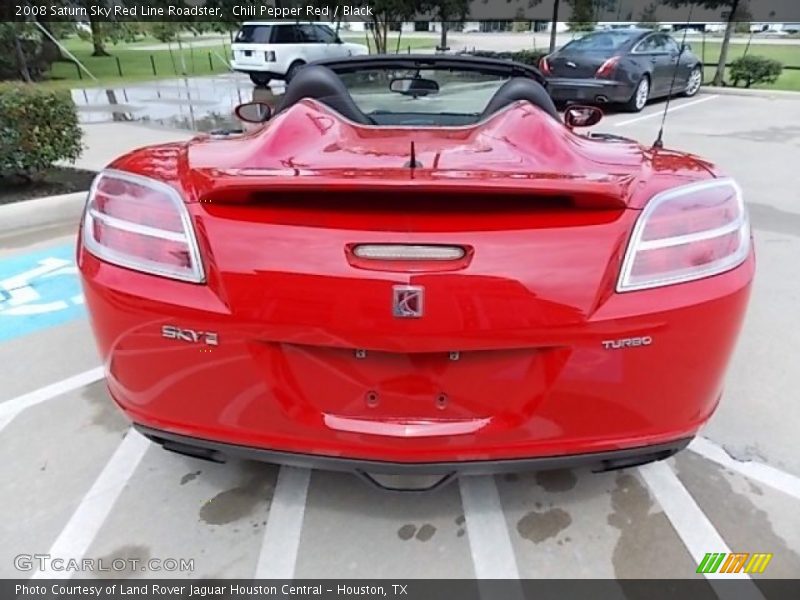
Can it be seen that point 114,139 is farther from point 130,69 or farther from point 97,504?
point 130,69

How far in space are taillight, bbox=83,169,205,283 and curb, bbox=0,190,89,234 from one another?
4.11 meters

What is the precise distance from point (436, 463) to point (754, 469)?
1427 millimetres

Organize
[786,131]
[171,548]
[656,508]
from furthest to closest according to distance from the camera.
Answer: [786,131], [656,508], [171,548]

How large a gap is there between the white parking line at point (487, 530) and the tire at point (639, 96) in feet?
37.7

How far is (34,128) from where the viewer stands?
18.3ft

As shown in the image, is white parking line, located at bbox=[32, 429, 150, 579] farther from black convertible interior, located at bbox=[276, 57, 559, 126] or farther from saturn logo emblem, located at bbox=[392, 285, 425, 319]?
black convertible interior, located at bbox=[276, 57, 559, 126]

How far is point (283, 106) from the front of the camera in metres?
2.88

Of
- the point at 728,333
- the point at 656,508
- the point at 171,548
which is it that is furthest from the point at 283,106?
the point at 656,508

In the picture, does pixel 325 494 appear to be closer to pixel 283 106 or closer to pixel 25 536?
pixel 25 536

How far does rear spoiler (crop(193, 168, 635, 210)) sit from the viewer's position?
1.57m

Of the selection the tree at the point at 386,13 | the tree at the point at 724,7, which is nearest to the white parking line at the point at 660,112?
the tree at the point at 724,7

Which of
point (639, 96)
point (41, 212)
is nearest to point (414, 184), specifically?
point (41, 212)

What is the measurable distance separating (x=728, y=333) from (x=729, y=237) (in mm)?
276

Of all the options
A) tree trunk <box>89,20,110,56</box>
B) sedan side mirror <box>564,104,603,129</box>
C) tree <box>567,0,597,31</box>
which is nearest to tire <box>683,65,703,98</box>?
tree <box>567,0,597,31</box>
